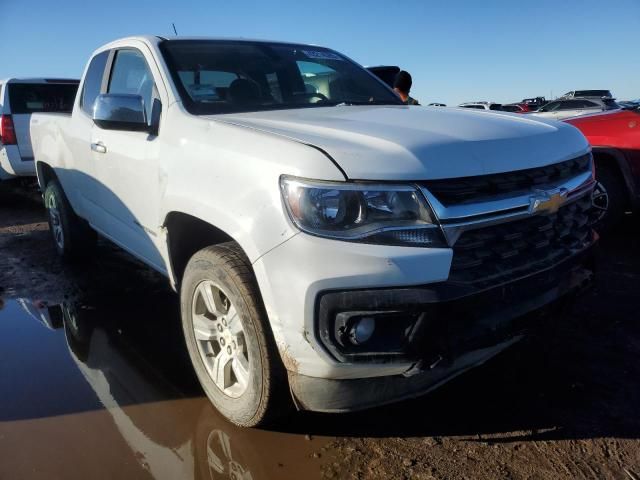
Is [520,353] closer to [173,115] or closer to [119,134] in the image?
[173,115]

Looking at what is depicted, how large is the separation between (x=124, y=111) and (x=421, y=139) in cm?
171

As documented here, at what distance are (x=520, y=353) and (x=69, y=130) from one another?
3.77 m

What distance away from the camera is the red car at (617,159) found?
475cm

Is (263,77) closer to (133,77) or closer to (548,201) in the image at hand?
(133,77)

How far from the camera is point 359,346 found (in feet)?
6.31

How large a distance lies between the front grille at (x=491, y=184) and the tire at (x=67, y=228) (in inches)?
153

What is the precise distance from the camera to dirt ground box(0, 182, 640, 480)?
7.13ft

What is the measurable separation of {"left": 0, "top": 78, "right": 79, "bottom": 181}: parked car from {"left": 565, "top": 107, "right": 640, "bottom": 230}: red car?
7.49m

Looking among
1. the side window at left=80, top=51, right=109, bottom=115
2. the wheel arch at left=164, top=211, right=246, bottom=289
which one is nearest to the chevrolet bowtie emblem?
the wheel arch at left=164, top=211, right=246, bottom=289

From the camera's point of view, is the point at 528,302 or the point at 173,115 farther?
the point at 173,115

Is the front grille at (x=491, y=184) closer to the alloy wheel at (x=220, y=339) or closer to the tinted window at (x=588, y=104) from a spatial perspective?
the alloy wheel at (x=220, y=339)

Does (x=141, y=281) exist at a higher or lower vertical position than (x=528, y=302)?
lower

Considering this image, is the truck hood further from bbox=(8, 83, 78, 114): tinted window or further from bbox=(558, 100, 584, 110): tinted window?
bbox=(558, 100, 584, 110): tinted window

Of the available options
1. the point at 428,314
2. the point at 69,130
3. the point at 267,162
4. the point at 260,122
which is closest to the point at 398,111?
the point at 260,122
